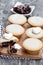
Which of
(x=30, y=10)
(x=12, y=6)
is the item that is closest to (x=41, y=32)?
(x=30, y=10)

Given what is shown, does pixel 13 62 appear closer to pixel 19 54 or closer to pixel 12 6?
pixel 19 54

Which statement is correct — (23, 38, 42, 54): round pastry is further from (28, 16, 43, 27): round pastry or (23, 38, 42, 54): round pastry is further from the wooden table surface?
(28, 16, 43, 27): round pastry

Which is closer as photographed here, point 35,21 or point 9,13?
point 35,21

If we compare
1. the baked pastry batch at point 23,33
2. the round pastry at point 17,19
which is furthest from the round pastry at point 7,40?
the round pastry at point 17,19

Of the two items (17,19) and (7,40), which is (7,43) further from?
(17,19)

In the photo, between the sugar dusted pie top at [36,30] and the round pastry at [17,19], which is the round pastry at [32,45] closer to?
the sugar dusted pie top at [36,30]

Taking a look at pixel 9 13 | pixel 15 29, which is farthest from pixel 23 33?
pixel 9 13

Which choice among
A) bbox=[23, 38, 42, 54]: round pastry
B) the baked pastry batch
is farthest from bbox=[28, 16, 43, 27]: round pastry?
bbox=[23, 38, 42, 54]: round pastry
